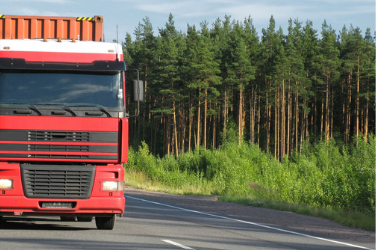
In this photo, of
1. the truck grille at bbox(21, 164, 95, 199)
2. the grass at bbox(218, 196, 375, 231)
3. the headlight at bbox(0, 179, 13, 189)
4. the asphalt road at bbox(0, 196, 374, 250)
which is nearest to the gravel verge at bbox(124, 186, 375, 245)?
the grass at bbox(218, 196, 375, 231)

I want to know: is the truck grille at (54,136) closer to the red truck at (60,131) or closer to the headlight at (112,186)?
the red truck at (60,131)

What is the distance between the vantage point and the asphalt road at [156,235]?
954 centimetres

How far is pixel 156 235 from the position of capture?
10992 millimetres

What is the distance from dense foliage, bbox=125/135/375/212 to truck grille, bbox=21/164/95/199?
1193cm

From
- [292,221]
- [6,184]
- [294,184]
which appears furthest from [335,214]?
[6,184]

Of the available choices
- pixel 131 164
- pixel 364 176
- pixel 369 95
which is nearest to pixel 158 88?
pixel 369 95

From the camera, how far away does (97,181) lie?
1046 cm

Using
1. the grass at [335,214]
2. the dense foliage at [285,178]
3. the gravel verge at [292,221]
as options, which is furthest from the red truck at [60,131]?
the dense foliage at [285,178]

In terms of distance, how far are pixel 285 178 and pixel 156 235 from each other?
18066 millimetres

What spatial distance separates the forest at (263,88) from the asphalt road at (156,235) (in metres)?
57.7

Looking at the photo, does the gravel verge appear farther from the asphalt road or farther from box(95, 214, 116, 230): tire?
box(95, 214, 116, 230): tire

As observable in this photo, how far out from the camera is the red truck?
1016 cm

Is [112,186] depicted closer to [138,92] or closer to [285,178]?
[138,92]

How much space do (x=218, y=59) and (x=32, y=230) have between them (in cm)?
7260
